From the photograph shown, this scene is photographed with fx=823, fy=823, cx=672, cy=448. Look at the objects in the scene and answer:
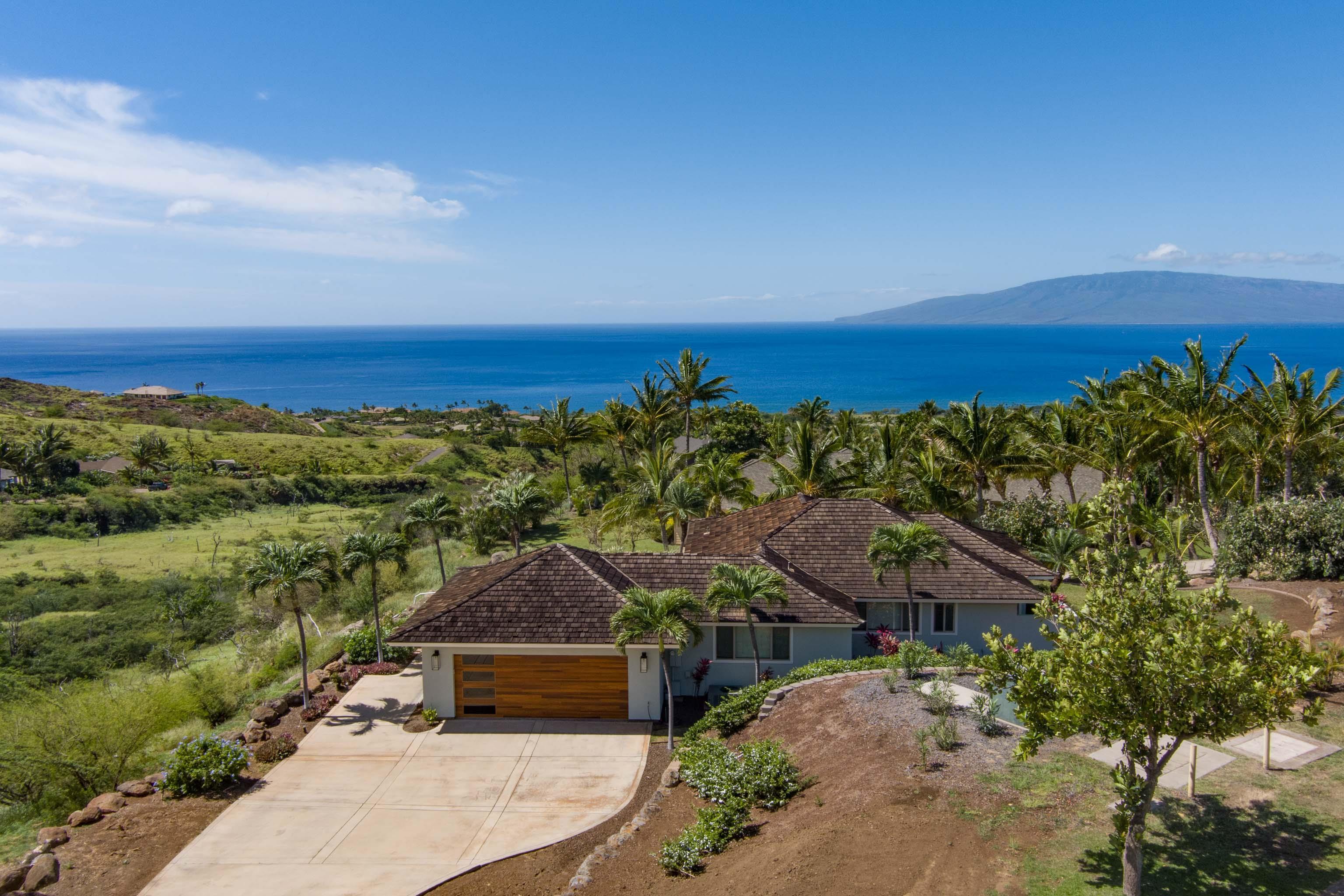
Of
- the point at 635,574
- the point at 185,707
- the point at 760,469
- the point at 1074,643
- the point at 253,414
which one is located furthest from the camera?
the point at 253,414

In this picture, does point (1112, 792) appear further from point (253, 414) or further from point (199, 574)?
point (253, 414)

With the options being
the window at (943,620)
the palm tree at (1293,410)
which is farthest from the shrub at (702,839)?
the palm tree at (1293,410)

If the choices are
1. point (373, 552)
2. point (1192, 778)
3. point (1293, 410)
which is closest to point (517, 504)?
point (373, 552)

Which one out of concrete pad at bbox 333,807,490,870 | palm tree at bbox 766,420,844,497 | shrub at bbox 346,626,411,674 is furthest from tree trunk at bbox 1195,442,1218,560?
shrub at bbox 346,626,411,674

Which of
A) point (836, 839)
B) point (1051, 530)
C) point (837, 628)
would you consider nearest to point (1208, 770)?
point (836, 839)

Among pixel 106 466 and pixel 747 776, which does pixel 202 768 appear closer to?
pixel 747 776

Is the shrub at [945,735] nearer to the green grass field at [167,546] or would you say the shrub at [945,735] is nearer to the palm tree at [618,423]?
the palm tree at [618,423]
